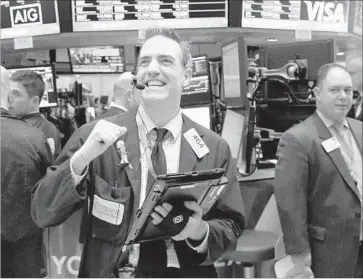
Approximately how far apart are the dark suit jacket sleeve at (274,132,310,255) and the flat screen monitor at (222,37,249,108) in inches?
19.5

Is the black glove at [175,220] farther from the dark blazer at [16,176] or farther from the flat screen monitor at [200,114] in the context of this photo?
the flat screen monitor at [200,114]

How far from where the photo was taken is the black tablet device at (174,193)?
4.28ft

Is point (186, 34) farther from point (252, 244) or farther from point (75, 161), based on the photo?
point (75, 161)

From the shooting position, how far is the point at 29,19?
4078mm

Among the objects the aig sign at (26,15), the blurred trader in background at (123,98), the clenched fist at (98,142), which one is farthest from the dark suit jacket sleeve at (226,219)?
the aig sign at (26,15)

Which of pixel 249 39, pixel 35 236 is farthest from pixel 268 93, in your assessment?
pixel 35 236

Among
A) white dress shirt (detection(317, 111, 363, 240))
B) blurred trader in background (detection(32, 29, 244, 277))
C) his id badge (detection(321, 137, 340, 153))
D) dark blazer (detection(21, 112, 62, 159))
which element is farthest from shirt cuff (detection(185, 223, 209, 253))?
dark blazer (detection(21, 112, 62, 159))

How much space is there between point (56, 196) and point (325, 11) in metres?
3.54

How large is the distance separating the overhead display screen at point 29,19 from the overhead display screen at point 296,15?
1593 millimetres

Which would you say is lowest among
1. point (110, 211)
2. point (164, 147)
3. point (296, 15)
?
point (110, 211)

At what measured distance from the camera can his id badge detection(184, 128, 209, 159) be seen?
1.60m

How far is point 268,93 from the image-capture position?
357cm

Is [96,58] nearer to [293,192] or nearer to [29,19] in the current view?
[29,19]

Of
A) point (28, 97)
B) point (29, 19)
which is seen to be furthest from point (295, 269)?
point (29, 19)
